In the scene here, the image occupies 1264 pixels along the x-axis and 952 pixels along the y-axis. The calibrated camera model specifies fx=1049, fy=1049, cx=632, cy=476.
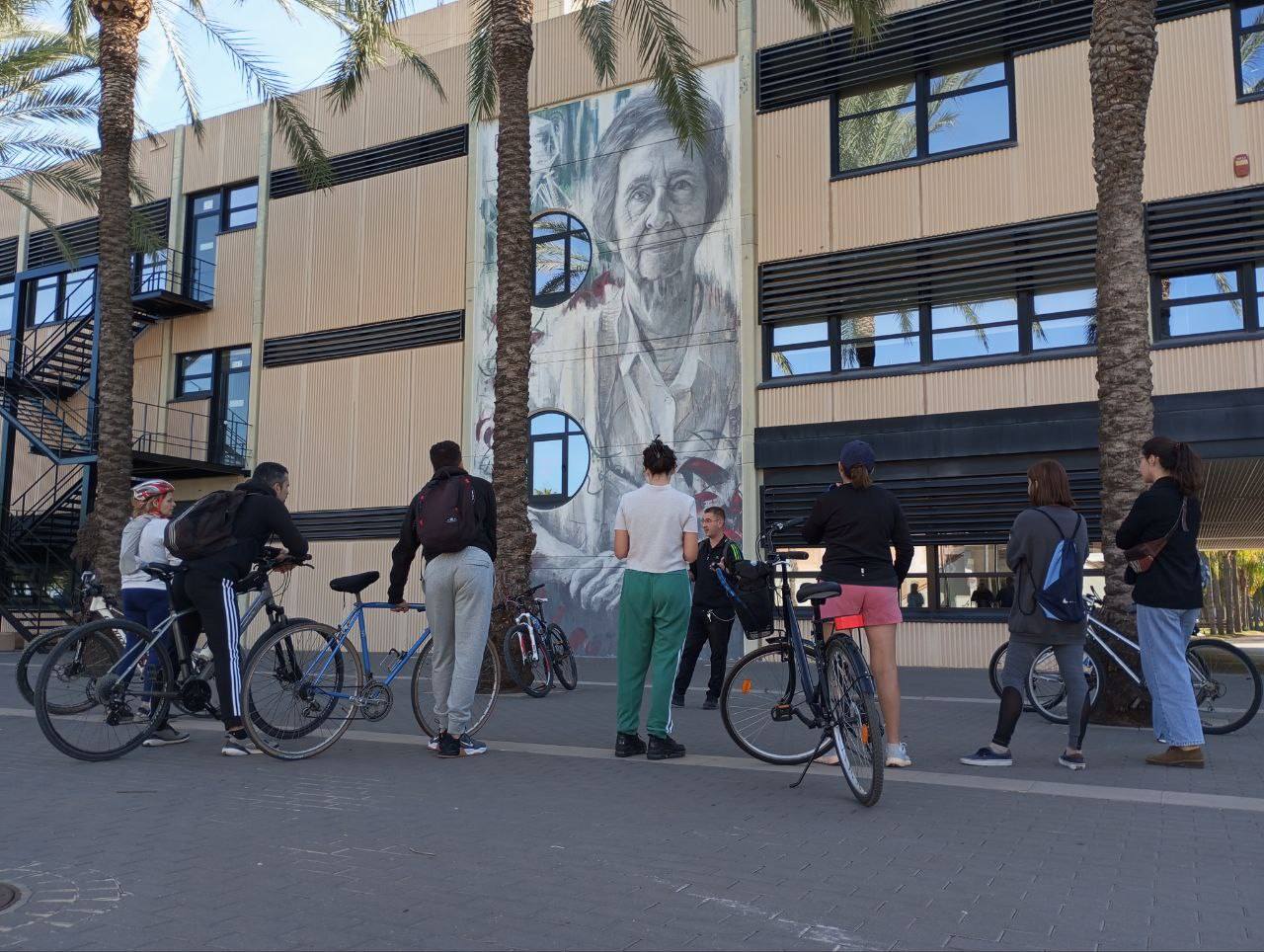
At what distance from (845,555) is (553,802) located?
2219mm

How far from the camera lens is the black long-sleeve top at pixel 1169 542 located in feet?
20.8

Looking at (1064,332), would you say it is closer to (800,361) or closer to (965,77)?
(800,361)

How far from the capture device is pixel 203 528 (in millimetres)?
6539

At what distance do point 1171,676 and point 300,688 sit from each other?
532cm

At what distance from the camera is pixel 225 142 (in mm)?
23938

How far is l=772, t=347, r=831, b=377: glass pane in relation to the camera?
55.4 ft

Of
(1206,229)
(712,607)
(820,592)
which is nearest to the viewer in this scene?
(820,592)

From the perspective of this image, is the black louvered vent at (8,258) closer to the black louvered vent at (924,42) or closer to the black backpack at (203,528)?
the black louvered vent at (924,42)

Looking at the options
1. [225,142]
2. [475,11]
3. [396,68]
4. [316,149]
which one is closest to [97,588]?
[475,11]

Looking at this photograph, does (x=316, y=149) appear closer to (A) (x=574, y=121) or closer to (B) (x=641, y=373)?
(A) (x=574, y=121)

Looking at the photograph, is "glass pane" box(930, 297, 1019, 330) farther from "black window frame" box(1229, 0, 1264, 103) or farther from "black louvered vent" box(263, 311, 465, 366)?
"black louvered vent" box(263, 311, 465, 366)

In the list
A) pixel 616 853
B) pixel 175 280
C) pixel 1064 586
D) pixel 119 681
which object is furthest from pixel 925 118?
pixel 175 280

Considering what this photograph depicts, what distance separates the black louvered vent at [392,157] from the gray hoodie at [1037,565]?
54.5 ft

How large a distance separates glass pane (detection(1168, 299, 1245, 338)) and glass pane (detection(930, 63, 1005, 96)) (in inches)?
180
